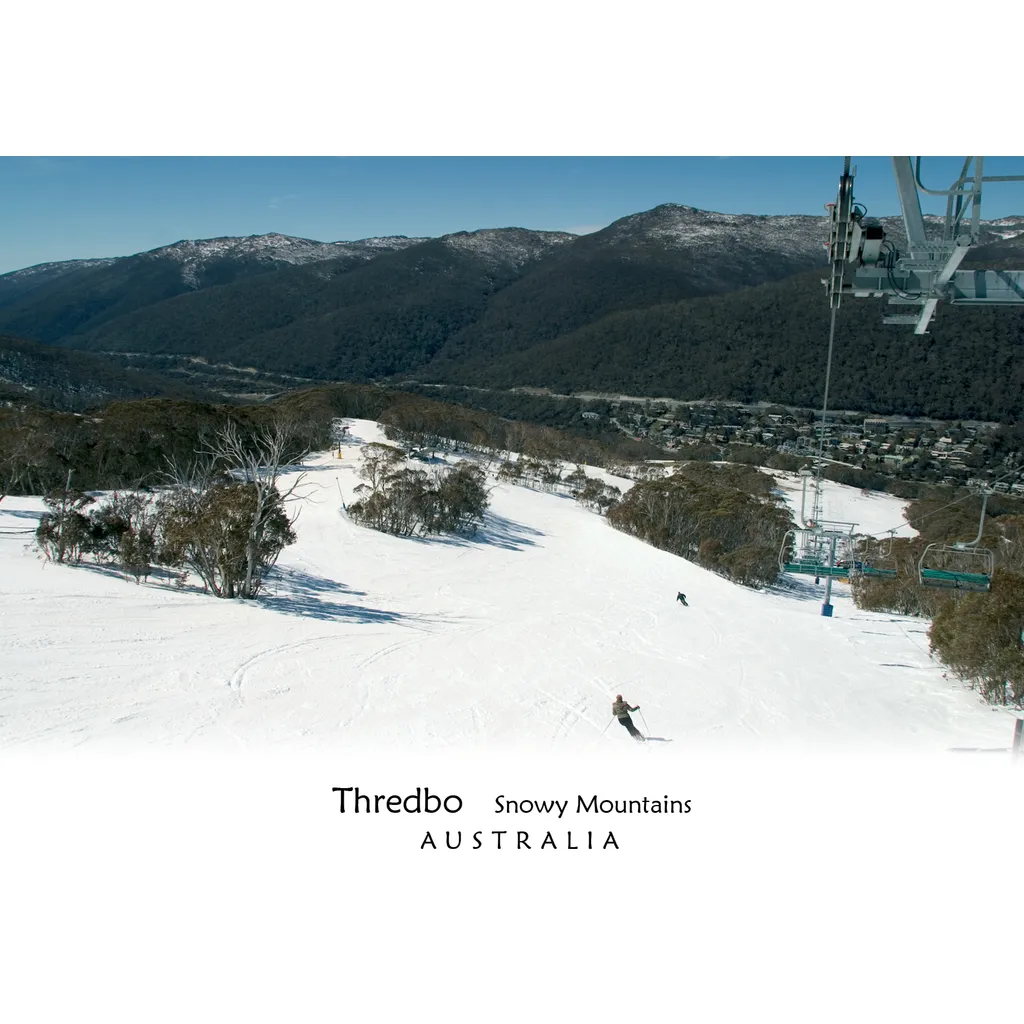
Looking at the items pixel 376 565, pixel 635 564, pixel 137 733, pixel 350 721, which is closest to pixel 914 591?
pixel 635 564

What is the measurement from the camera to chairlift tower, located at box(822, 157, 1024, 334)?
4.65 m

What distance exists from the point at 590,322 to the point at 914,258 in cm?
12571

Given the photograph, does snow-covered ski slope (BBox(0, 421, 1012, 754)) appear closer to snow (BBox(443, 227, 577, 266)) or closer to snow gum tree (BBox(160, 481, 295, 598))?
snow gum tree (BBox(160, 481, 295, 598))

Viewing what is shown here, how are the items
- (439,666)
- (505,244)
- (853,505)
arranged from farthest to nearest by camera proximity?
(505,244) → (853,505) → (439,666)

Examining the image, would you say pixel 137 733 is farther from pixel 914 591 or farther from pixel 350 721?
pixel 914 591

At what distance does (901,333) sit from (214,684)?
95207mm

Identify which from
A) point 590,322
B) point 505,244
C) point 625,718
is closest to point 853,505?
point 625,718

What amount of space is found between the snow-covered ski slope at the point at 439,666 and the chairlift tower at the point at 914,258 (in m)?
4.81

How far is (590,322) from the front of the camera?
4993 inches

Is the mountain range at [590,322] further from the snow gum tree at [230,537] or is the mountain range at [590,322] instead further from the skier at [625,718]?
the skier at [625,718]

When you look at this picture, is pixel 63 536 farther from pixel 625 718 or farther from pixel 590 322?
pixel 590 322

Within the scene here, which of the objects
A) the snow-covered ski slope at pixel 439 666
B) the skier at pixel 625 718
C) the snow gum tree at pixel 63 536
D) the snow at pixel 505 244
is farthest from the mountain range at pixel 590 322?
the skier at pixel 625 718

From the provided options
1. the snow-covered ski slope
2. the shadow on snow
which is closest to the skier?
the snow-covered ski slope

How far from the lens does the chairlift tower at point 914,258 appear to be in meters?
4.65
